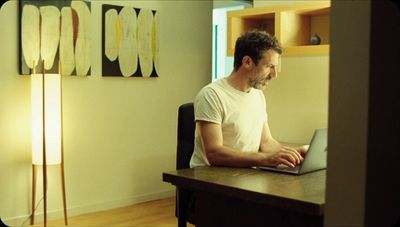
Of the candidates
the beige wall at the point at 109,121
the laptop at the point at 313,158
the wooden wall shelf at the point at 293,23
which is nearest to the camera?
the laptop at the point at 313,158

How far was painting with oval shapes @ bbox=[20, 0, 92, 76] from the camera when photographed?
3896 millimetres

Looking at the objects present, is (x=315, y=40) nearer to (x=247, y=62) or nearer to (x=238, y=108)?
(x=247, y=62)

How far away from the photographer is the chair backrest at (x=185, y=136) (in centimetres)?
297

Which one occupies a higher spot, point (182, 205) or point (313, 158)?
point (313, 158)

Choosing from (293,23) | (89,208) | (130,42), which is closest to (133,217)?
(89,208)

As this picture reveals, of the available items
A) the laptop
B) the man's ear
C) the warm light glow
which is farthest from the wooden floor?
the laptop

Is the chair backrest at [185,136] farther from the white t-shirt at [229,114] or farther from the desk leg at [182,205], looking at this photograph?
the desk leg at [182,205]

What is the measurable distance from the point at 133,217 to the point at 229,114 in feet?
6.68

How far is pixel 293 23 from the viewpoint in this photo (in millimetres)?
3471

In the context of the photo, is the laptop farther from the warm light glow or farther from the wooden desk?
the warm light glow

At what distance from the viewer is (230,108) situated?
255cm

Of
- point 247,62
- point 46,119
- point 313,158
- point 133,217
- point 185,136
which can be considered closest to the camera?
point 313,158

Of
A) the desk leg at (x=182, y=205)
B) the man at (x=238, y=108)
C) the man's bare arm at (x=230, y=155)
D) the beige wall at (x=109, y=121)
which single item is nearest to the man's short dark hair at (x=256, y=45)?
the man at (x=238, y=108)

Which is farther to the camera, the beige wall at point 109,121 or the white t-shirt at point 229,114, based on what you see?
the beige wall at point 109,121
